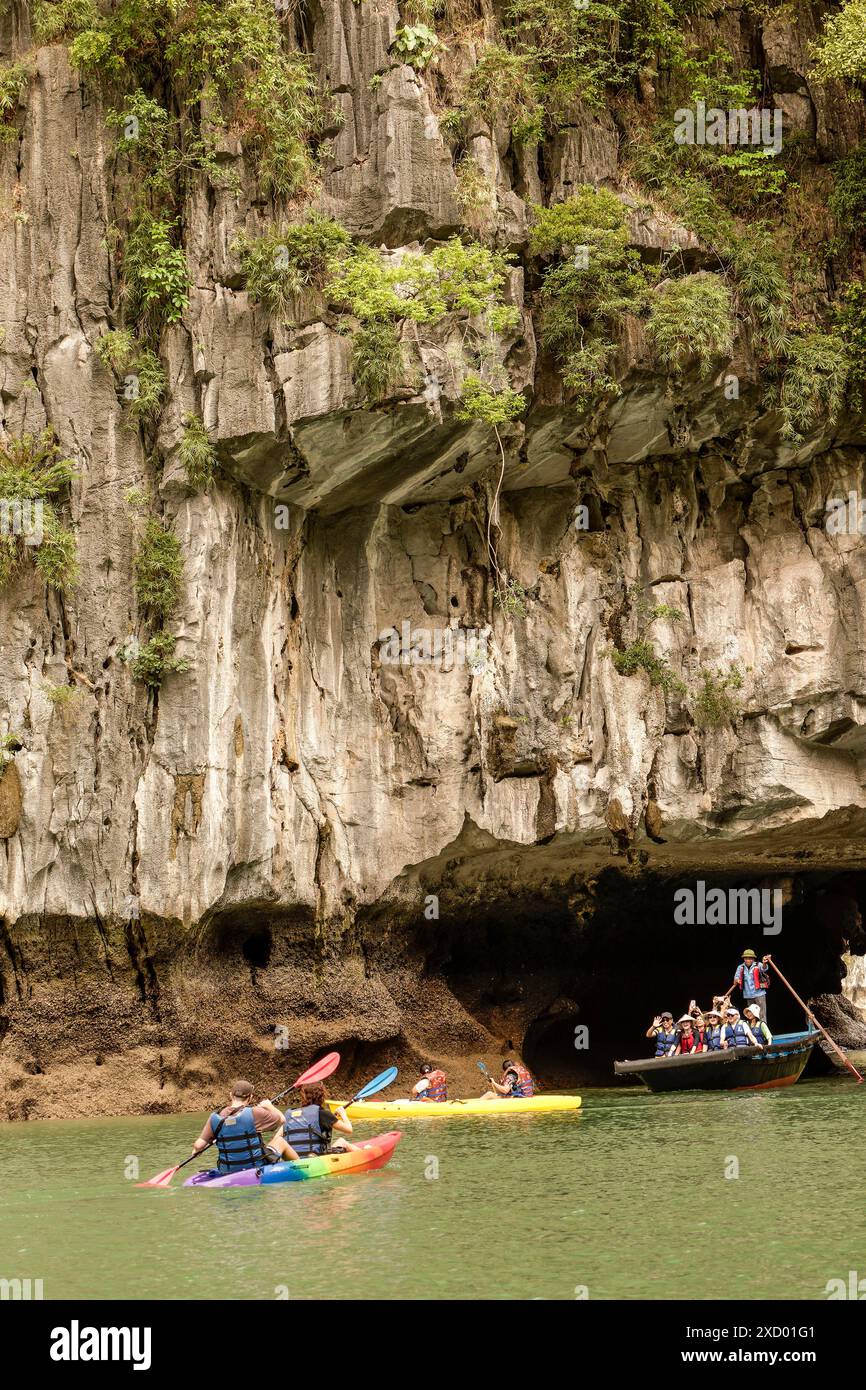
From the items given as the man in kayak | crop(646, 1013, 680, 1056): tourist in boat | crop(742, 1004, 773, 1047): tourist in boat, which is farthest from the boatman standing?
the man in kayak

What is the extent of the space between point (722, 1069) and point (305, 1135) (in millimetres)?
8074

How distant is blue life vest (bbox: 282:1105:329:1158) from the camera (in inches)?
512

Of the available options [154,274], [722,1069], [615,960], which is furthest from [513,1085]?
[154,274]

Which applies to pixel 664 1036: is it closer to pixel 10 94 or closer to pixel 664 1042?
pixel 664 1042

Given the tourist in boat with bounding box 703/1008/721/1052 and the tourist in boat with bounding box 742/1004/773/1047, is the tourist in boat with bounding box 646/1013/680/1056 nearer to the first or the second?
the tourist in boat with bounding box 703/1008/721/1052

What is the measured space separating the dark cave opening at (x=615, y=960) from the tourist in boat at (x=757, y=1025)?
9.23 ft

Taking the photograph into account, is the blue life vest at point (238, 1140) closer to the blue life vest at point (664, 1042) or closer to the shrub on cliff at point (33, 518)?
the shrub on cliff at point (33, 518)

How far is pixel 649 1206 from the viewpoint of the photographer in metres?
10.3

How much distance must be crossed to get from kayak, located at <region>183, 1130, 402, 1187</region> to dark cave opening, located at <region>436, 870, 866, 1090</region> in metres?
9.69

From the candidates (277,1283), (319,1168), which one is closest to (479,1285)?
(277,1283)

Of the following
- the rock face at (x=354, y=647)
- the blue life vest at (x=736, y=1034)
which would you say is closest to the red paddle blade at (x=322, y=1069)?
the rock face at (x=354, y=647)

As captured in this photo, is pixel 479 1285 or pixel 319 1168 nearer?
pixel 479 1285

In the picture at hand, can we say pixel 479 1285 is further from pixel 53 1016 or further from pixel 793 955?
pixel 793 955

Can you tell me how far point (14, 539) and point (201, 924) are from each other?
6.00 meters
